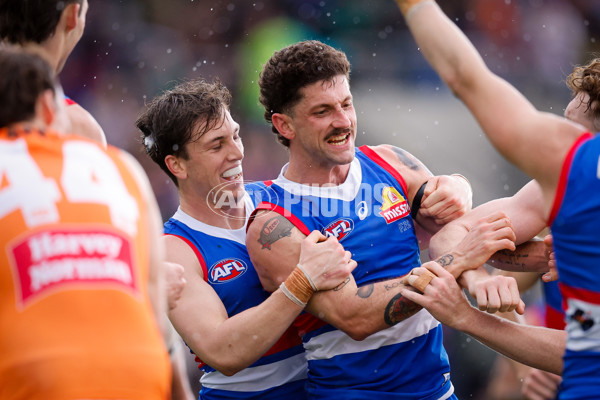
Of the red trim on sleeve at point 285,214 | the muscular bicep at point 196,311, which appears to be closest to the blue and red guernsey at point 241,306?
the muscular bicep at point 196,311

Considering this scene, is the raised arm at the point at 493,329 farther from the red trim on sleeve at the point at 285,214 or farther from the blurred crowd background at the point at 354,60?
the blurred crowd background at the point at 354,60

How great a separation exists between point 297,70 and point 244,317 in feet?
5.33

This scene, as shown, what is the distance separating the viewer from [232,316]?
3.97 meters

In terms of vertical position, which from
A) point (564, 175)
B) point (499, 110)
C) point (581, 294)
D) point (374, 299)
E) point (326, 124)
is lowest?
point (581, 294)

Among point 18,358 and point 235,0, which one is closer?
point 18,358

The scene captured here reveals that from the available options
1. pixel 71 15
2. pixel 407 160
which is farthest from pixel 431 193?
pixel 71 15

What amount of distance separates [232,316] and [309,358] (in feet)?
1.70

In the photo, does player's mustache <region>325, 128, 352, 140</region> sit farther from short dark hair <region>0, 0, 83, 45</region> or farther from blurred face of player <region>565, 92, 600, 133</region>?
short dark hair <region>0, 0, 83, 45</region>

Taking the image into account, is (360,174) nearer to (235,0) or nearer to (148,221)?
(148,221)

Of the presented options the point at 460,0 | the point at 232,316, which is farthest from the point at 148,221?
the point at 460,0

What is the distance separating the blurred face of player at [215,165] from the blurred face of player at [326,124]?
462 mm

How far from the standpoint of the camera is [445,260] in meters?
3.66

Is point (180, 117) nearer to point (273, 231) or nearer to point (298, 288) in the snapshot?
point (273, 231)

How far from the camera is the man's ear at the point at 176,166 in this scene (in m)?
4.61
